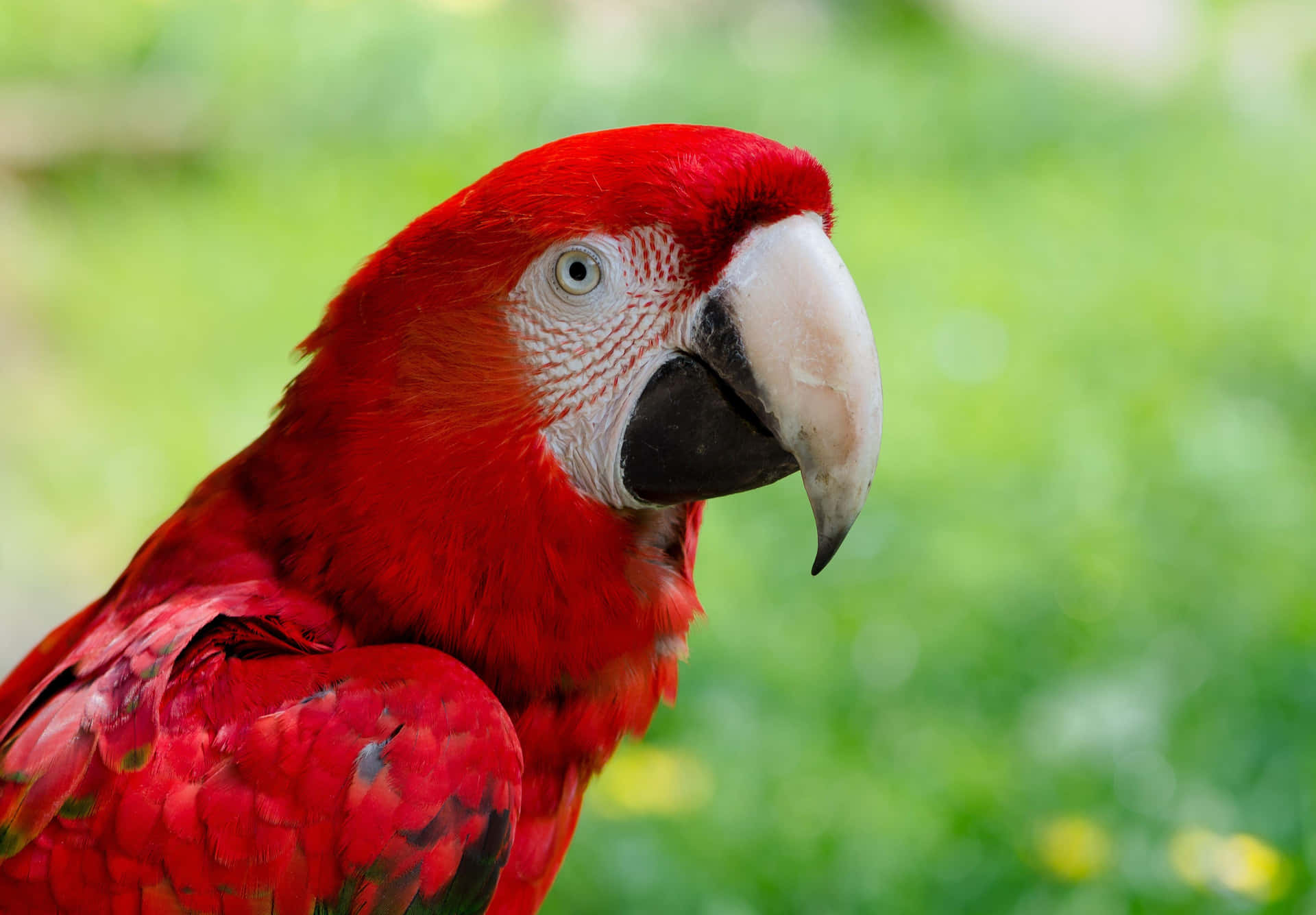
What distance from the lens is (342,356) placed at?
1063 millimetres

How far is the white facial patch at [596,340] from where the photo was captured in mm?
1001

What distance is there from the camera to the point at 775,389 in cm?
97

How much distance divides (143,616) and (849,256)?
3.22 meters

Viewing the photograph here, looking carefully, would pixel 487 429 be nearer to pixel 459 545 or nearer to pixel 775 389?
pixel 459 545

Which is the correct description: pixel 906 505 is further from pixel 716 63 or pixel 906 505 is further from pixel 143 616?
pixel 716 63

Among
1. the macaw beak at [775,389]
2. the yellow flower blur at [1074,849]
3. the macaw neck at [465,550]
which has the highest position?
the macaw beak at [775,389]

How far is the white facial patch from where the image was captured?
1001mm

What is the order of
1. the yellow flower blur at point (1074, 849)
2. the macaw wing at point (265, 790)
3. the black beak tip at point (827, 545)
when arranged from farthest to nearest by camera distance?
the yellow flower blur at point (1074, 849)
the black beak tip at point (827, 545)
the macaw wing at point (265, 790)

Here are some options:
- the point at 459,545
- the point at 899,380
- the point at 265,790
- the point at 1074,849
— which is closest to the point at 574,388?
the point at 459,545

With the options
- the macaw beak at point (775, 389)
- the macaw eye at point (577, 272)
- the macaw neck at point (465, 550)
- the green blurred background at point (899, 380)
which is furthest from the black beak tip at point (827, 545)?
the green blurred background at point (899, 380)

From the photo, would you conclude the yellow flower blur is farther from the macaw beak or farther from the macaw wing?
the macaw wing

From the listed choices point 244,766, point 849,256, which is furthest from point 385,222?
point 244,766

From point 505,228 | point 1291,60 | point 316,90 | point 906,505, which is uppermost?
point 1291,60

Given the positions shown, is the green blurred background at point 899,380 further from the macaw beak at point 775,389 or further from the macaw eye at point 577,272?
the macaw eye at point 577,272
